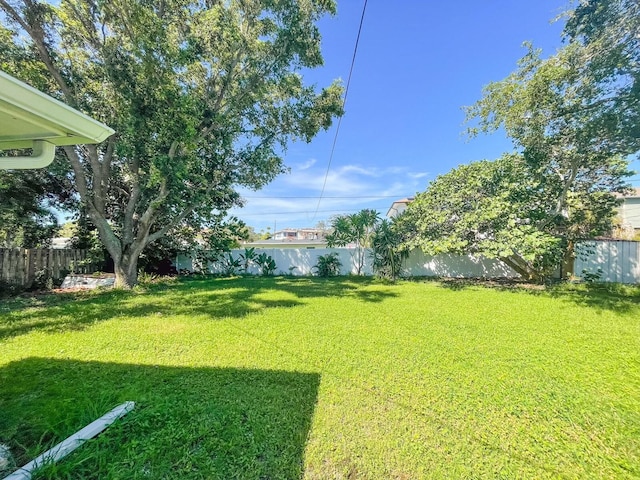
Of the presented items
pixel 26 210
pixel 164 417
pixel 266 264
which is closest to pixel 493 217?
pixel 164 417

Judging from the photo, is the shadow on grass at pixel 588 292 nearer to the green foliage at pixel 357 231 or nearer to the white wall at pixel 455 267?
the white wall at pixel 455 267

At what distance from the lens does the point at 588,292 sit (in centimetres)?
713

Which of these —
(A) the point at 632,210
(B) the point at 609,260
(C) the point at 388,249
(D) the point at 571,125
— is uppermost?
(D) the point at 571,125

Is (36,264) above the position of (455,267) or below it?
above

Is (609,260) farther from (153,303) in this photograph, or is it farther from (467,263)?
(153,303)

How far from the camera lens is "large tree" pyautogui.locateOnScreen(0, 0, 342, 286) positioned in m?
6.35

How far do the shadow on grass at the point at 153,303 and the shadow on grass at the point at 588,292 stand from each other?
12.2ft

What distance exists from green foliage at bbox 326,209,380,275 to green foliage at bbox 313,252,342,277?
0.51m

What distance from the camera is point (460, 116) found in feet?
28.7

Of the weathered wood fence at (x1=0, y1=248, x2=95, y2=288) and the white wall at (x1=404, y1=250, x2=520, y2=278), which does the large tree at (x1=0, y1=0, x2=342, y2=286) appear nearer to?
the weathered wood fence at (x1=0, y1=248, x2=95, y2=288)

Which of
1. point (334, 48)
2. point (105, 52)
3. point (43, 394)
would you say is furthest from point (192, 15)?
point (43, 394)

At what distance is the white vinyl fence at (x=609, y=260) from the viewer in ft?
28.0

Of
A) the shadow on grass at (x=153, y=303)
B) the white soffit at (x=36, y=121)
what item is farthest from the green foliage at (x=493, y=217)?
the white soffit at (x=36, y=121)

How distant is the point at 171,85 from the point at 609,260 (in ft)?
45.2
